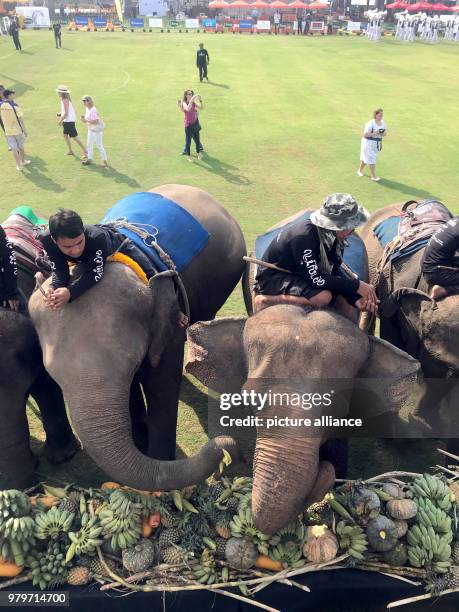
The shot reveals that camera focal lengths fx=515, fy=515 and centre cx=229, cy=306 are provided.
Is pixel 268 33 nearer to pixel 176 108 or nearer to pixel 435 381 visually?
pixel 176 108

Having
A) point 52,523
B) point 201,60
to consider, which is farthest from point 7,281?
point 201,60

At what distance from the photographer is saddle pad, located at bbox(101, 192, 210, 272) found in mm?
5906

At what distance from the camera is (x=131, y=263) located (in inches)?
199

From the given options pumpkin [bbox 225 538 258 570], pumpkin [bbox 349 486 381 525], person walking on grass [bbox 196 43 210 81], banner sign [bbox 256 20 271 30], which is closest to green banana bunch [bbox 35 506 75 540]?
pumpkin [bbox 225 538 258 570]

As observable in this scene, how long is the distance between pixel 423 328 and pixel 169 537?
10.9 feet

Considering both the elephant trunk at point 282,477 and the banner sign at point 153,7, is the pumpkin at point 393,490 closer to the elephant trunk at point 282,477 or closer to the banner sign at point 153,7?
the elephant trunk at point 282,477

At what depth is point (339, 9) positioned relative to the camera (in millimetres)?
79375

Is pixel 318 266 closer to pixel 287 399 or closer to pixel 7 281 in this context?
pixel 287 399

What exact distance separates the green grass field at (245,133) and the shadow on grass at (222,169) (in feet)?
0.20

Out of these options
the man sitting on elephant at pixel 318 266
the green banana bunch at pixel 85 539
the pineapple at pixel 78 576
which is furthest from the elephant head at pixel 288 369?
the pineapple at pixel 78 576

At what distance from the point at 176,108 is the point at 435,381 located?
757 inches

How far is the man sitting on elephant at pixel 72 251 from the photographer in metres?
4.25

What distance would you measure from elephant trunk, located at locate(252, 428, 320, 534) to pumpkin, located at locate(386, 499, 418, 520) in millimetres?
1180

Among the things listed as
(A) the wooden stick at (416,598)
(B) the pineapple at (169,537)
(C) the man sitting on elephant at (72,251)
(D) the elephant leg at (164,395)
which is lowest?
(A) the wooden stick at (416,598)
